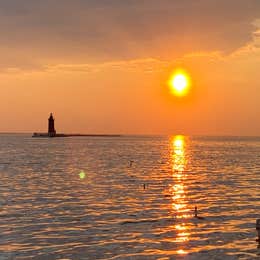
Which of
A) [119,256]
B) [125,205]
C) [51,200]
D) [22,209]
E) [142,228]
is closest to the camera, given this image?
[119,256]

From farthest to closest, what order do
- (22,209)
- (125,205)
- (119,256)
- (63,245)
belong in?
1. (125,205)
2. (22,209)
3. (63,245)
4. (119,256)

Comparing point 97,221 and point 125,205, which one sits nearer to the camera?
Answer: point 97,221

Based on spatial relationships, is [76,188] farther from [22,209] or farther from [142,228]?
[142,228]

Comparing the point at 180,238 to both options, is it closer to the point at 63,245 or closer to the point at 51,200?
the point at 63,245

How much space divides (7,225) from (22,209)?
5.95 meters

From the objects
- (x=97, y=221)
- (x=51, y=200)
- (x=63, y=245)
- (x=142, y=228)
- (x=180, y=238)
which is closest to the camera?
(x=63, y=245)

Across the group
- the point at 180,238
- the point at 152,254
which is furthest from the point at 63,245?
the point at 180,238

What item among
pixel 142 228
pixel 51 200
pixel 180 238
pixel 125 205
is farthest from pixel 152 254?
pixel 51 200

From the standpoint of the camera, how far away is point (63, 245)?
22.5 meters

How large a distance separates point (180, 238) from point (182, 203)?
42.5 ft

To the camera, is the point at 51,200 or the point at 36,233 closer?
the point at 36,233

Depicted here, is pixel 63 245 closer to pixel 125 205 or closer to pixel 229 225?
pixel 229 225

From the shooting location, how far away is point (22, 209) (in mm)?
33094

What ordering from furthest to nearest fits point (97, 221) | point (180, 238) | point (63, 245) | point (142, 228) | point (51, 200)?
point (51, 200), point (97, 221), point (142, 228), point (180, 238), point (63, 245)
